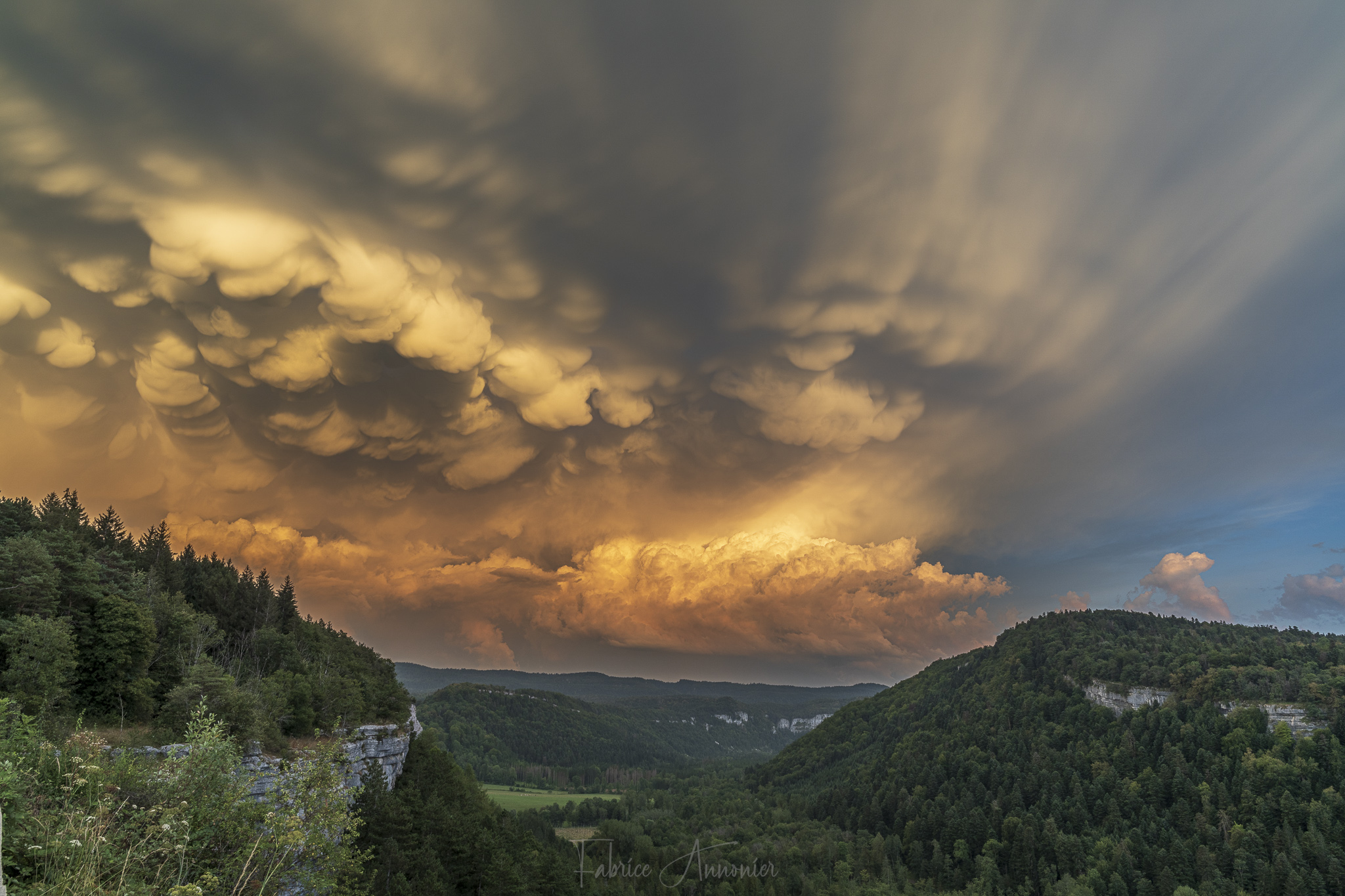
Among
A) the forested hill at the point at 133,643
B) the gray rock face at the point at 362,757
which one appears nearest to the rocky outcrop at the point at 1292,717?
the gray rock face at the point at 362,757

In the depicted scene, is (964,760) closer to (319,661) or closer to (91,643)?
(319,661)

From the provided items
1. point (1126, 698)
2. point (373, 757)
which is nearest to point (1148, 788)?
point (1126, 698)

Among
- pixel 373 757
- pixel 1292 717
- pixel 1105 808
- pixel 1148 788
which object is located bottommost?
pixel 1105 808

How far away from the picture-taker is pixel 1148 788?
140m

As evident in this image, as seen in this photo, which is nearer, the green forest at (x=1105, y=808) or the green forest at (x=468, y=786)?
the green forest at (x=468, y=786)

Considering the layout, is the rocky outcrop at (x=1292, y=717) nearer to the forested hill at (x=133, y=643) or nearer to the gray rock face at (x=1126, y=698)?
the gray rock face at (x=1126, y=698)

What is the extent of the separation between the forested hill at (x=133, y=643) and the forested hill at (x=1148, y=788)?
524 ft

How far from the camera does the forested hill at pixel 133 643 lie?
3781cm

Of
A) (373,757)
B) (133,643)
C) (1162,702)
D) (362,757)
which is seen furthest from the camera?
(1162,702)

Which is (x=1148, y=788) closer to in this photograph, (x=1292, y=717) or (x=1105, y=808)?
(x=1105, y=808)

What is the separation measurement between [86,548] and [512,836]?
61733 mm

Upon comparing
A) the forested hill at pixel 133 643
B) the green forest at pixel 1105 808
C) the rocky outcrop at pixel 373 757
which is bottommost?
the green forest at pixel 1105 808

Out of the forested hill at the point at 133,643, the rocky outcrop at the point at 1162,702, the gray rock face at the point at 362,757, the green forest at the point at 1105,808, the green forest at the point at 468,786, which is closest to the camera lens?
the green forest at the point at 468,786

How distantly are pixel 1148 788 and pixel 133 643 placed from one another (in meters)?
199
